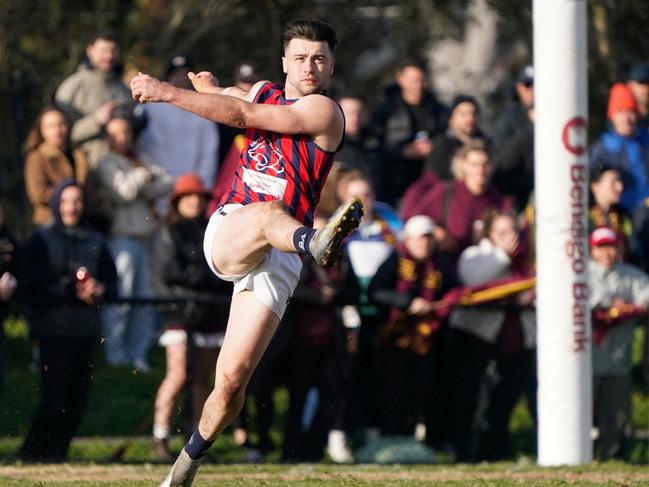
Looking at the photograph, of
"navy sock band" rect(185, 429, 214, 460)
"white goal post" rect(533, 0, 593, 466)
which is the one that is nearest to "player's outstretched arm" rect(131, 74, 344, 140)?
"navy sock band" rect(185, 429, 214, 460)

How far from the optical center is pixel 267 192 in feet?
26.7

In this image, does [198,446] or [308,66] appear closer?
[308,66]

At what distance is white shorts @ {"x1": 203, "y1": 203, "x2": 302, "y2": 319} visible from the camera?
8133 mm

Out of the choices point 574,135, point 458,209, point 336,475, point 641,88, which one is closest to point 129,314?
point 336,475

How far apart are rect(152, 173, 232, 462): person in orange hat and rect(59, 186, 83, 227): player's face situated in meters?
0.75

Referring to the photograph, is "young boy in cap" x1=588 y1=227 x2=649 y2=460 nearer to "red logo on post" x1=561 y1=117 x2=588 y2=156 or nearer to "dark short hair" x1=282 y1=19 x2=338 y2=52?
"red logo on post" x1=561 y1=117 x2=588 y2=156

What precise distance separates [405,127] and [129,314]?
361cm

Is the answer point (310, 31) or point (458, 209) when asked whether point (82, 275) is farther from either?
point (310, 31)

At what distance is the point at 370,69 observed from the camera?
882 inches

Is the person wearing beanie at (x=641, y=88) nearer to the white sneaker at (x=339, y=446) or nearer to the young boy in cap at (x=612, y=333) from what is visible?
the young boy in cap at (x=612, y=333)

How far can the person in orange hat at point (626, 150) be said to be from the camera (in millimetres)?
13430

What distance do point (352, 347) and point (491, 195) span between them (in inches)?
77.1

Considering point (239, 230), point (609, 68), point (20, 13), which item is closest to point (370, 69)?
point (609, 68)

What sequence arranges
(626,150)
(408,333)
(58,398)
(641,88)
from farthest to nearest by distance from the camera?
(641,88), (626,150), (408,333), (58,398)
